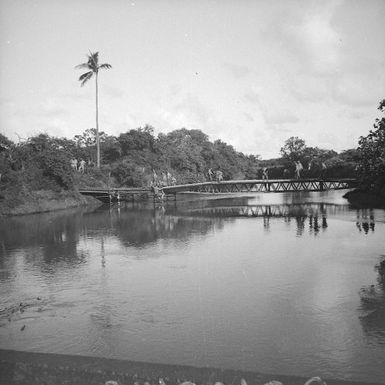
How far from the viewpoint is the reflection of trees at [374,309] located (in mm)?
10805

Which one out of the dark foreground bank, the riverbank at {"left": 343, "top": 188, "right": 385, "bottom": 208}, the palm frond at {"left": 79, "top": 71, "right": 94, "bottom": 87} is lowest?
the dark foreground bank

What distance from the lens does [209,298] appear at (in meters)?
14.1

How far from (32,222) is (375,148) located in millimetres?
27375

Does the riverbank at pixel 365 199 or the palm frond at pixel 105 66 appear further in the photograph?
the palm frond at pixel 105 66

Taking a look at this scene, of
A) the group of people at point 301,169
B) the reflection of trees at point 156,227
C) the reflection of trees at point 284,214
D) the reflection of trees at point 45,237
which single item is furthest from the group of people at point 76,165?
the group of people at point 301,169

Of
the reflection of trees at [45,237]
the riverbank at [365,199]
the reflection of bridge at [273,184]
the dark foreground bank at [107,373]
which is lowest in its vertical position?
the dark foreground bank at [107,373]

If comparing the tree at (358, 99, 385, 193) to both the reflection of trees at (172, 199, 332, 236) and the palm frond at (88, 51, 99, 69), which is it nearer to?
the reflection of trees at (172, 199, 332, 236)

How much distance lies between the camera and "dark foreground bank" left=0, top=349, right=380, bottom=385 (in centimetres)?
857

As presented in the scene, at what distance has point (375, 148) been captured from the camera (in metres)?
33.4

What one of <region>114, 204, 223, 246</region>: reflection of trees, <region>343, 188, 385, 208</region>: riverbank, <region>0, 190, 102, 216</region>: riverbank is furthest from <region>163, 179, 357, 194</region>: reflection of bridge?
<region>114, 204, 223, 246</region>: reflection of trees

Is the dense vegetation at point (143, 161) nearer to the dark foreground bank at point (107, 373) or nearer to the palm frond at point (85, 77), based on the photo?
the palm frond at point (85, 77)

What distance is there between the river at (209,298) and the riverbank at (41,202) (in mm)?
15687

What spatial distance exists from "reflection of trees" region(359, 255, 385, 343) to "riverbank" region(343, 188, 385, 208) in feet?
82.3

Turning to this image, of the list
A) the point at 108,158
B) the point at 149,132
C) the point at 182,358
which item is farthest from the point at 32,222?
the point at 149,132
